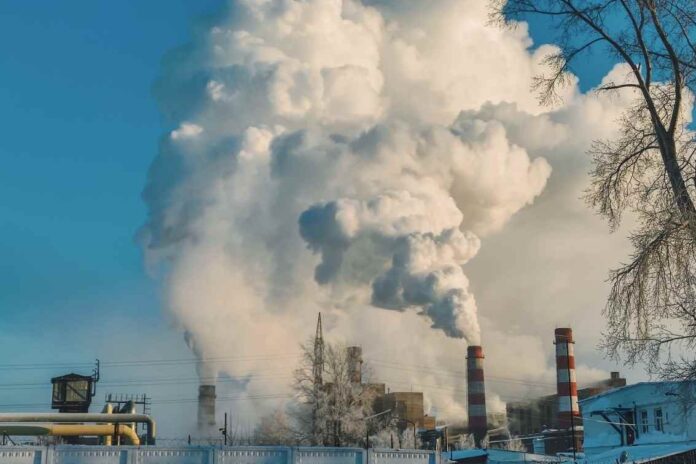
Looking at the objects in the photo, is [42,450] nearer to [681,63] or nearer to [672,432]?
[681,63]

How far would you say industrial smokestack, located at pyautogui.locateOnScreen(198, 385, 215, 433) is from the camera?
96.1 m

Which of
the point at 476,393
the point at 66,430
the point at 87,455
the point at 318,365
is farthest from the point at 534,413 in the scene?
the point at 87,455

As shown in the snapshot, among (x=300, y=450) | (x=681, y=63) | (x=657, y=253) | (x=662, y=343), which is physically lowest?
(x=300, y=450)

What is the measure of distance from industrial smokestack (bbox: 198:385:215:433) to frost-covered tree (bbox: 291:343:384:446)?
32441mm

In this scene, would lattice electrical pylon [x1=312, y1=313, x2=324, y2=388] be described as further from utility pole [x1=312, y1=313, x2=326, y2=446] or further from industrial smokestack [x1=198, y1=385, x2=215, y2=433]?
industrial smokestack [x1=198, y1=385, x2=215, y2=433]

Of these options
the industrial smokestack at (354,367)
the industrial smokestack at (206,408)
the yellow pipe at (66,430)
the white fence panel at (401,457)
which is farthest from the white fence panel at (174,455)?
the industrial smokestack at (206,408)

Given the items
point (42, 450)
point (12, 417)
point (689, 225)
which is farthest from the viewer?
point (12, 417)

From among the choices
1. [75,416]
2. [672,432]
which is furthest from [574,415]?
[75,416]

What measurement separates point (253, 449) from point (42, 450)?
4908 mm

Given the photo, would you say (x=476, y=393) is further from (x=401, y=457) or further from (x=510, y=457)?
(x=401, y=457)

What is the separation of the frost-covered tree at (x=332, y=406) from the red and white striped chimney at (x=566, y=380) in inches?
810

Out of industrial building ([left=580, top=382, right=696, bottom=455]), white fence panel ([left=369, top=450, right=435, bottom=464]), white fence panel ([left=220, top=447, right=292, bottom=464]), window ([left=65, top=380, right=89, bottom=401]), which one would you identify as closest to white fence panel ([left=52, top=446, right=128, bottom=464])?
white fence panel ([left=220, top=447, right=292, bottom=464])

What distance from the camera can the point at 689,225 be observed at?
16266 millimetres

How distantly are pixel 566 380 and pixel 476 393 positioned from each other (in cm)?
826
